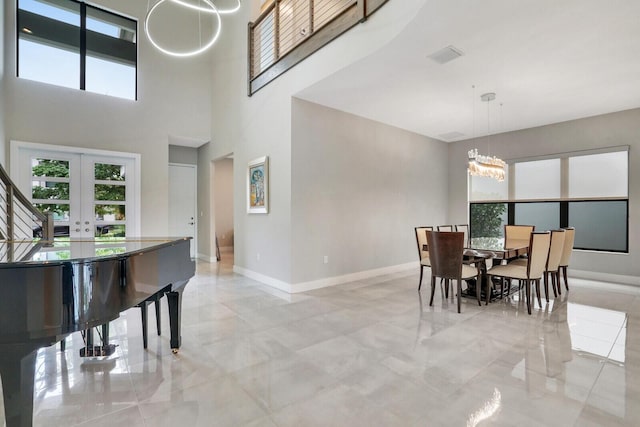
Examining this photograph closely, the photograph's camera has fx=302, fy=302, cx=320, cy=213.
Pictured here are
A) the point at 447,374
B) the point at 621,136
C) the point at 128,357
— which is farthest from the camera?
the point at 621,136

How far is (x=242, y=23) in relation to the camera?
228 inches

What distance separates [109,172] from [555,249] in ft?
24.6

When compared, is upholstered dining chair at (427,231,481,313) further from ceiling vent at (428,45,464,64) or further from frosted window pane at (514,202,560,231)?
frosted window pane at (514,202,560,231)

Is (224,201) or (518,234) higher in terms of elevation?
(224,201)

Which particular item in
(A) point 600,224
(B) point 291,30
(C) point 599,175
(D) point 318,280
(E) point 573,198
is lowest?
(D) point 318,280

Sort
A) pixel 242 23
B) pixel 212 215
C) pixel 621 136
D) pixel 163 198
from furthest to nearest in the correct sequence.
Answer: pixel 212 215 → pixel 163 198 → pixel 242 23 → pixel 621 136

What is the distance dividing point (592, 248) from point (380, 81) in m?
4.89

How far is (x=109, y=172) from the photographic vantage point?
5.89m

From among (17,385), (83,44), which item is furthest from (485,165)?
(83,44)

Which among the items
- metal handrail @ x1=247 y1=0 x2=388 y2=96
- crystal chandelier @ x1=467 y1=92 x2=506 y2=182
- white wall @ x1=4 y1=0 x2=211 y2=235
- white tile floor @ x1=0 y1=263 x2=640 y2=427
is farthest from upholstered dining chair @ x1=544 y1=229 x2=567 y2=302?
white wall @ x1=4 y1=0 x2=211 y2=235

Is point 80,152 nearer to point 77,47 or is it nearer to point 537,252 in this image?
point 77,47

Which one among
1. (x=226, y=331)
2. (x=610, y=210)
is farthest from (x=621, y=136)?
(x=226, y=331)

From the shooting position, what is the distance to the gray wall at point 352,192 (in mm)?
4547

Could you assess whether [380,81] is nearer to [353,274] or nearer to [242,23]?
[353,274]
